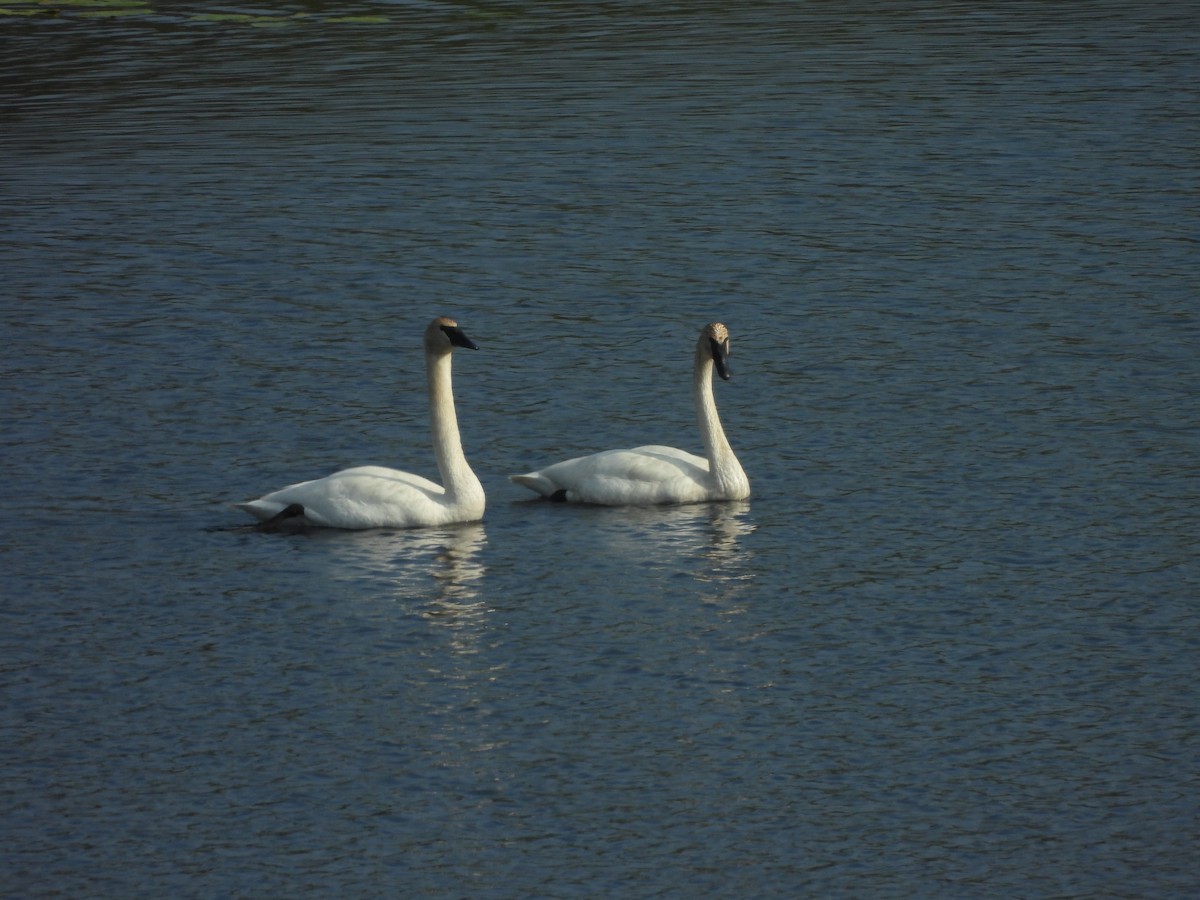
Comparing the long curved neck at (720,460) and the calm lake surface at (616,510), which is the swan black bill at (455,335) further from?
the long curved neck at (720,460)

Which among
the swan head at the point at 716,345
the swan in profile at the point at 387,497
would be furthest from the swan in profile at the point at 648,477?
the swan in profile at the point at 387,497

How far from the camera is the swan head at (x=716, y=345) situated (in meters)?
14.7

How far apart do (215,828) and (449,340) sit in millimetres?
5351

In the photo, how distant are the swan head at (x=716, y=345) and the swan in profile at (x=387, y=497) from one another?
1.63 metres

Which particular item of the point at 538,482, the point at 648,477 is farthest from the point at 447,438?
the point at 648,477

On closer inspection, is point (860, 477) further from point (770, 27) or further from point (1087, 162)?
point (770, 27)

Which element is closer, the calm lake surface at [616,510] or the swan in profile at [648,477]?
the calm lake surface at [616,510]

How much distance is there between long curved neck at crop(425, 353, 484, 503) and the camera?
13.9 meters

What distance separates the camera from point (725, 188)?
989 inches

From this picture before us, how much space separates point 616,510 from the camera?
14.4 m

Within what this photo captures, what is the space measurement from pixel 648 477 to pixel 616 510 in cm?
29

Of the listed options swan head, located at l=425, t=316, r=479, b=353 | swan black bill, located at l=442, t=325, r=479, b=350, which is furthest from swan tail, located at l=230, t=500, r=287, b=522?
swan black bill, located at l=442, t=325, r=479, b=350

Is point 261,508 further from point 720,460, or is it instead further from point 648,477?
point 720,460

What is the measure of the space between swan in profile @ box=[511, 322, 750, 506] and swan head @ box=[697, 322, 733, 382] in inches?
17.0
